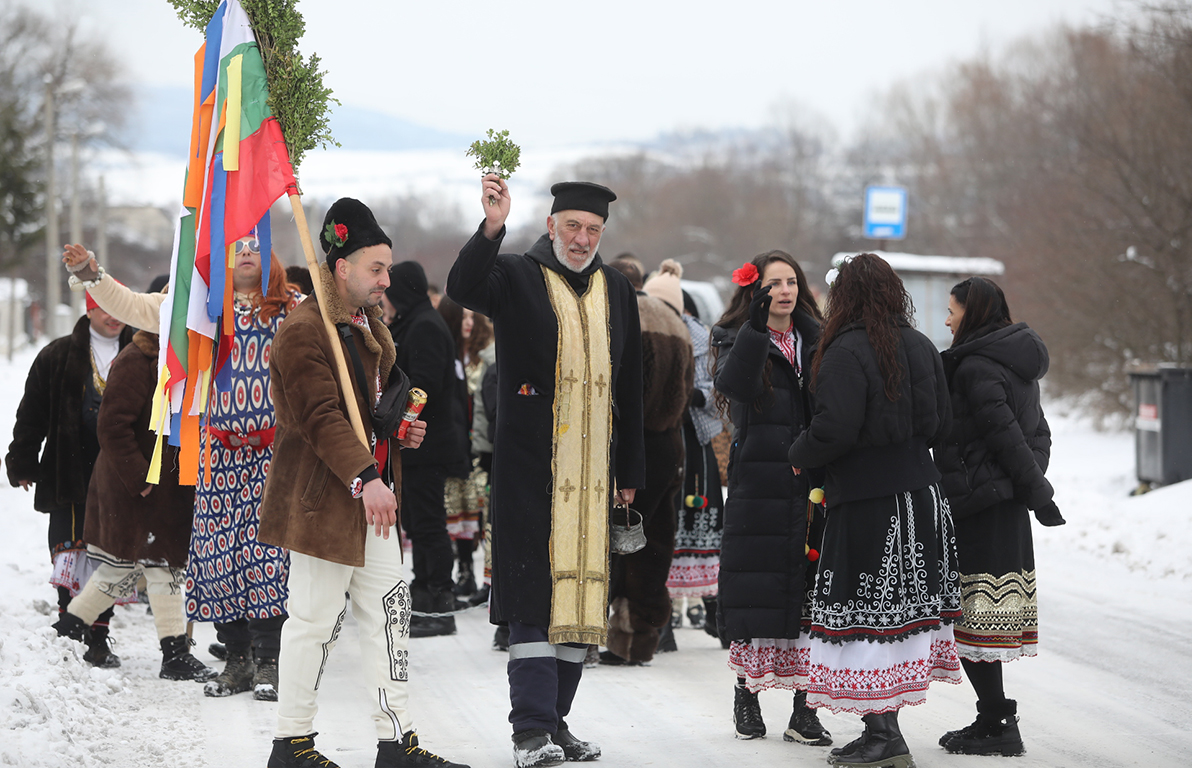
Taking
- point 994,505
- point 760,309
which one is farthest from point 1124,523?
point 760,309

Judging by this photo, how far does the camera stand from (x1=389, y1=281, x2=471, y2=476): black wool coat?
7.64 metres

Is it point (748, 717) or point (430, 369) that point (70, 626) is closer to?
point (430, 369)

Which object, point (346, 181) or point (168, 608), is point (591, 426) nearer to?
point (168, 608)

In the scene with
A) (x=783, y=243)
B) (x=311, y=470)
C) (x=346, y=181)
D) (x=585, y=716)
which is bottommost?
(x=585, y=716)

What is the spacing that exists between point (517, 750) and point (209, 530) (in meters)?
2.12

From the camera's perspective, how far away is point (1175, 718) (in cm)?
544

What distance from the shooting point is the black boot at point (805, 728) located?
5.07m

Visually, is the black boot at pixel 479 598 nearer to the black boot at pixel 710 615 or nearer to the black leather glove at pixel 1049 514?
the black boot at pixel 710 615

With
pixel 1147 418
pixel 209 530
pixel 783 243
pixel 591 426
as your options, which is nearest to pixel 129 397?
pixel 209 530

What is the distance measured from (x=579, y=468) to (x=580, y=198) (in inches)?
43.3

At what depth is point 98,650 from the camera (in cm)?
643

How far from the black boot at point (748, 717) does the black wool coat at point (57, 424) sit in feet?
13.0

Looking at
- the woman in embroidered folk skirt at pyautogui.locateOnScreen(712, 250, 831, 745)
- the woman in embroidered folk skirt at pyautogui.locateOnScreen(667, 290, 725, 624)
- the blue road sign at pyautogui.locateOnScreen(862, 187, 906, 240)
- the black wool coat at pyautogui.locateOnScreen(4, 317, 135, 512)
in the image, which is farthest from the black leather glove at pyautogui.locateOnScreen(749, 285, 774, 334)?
the blue road sign at pyautogui.locateOnScreen(862, 187, 906, 240)

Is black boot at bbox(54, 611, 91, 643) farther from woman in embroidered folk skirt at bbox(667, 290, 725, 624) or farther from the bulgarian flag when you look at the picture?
woman in embroidered folk skirt at bbox(667, 290, 725, 624)
